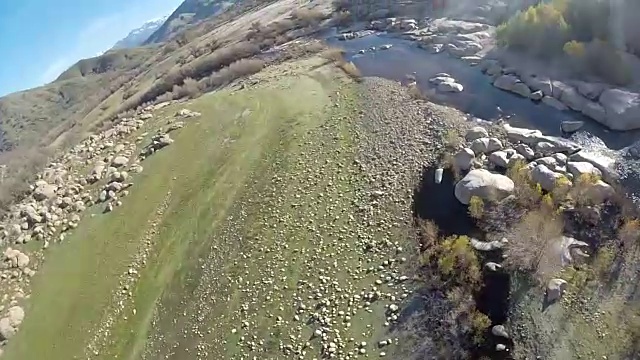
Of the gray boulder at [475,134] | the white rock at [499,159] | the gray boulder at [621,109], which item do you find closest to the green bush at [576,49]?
the gray boulder at [621,109]

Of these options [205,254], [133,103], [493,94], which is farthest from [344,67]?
[133,103]

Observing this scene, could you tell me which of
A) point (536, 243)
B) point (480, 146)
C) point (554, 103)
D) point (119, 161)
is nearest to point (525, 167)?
point (480, 146)

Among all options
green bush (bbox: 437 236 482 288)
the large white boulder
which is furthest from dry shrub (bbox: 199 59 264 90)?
green bush (bbox: 437 236 482 288)

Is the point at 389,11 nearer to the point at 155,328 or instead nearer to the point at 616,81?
the point at 616,81

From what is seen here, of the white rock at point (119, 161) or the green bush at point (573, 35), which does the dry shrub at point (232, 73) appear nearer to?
the white rock at point (119, 161)

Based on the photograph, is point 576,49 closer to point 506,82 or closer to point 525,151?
point 506,82

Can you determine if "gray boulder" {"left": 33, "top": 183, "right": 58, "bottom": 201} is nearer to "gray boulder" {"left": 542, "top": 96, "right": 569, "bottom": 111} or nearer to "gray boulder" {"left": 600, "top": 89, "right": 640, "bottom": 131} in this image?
"gray boulder" {"left": 542, "top": 96, "right": 569, "bottom": 111}
